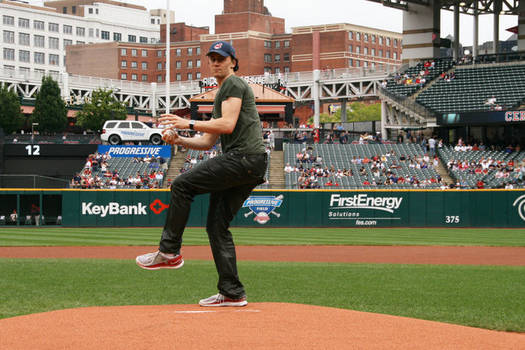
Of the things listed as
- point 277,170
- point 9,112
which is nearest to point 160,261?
point 277,170

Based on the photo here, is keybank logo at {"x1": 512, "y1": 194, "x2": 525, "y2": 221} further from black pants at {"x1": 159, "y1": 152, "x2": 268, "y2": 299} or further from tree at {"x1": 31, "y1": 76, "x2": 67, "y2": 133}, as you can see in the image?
tree at {"x1": 31, "y1": 76, "x2": 67, "y2": 133}

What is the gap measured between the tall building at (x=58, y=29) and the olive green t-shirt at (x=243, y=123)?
91516mm

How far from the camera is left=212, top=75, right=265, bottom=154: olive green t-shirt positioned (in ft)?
21.4

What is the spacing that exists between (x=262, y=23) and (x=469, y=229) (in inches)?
3202

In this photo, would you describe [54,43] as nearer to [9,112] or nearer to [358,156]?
[9,112]

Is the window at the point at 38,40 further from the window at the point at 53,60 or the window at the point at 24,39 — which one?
the window at the point at 53,60

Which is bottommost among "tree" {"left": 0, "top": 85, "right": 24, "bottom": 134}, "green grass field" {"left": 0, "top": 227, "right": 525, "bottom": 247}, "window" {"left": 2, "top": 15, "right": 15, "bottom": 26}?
"green grass field" {"left": 0, "top": 227, "right": 525, "bottom": 247}

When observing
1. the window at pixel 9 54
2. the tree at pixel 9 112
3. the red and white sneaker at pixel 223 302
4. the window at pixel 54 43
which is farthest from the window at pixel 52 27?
the red and white sneaker at pixel 223 302

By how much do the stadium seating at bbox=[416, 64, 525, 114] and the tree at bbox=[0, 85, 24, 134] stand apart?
31.7m

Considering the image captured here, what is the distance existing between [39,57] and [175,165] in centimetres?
7708

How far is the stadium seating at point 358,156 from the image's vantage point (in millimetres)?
37562

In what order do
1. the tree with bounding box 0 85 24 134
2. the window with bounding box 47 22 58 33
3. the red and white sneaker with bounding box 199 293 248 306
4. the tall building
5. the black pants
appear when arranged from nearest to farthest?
the black pants → the red and white sneaker with bounding box 199 293 248 306 → the tree with bounding box 0 85 24 134 → the tall building → the window with bounding box 47 22 58 33

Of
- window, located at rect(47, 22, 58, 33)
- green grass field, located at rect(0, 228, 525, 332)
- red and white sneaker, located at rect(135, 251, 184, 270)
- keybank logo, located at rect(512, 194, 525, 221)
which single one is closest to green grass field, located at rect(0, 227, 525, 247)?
keybank logo, located at rect(512, 194, 525, 221)

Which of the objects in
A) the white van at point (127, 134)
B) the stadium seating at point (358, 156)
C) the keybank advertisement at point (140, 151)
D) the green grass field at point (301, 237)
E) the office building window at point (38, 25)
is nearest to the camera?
the green grass field at point (301, 237)
